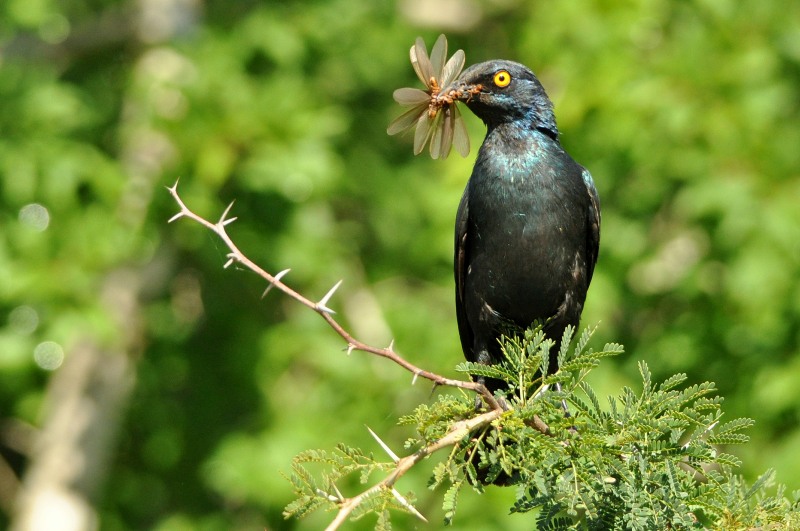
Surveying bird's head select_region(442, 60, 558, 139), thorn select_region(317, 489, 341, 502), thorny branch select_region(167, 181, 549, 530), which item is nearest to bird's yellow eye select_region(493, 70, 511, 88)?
bird's head select_region(442, 60, 558, 139)

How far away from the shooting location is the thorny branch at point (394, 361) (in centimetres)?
264

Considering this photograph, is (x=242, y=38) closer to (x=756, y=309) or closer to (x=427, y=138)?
(x=756, y=309)

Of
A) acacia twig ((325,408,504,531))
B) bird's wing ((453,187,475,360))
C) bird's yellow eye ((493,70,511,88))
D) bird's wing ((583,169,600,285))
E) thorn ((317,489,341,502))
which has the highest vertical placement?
bird's yellow eye ((493,70,511,88))

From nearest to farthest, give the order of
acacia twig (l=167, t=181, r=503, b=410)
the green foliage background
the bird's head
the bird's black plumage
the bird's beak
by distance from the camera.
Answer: acacia twig (l=167, t=181, r=503, b=410) < the bird's beak < the bird's black plumage < the bird's head < the green foliage background

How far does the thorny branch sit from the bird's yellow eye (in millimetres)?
1708

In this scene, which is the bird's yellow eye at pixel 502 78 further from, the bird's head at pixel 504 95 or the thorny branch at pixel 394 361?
the thorny branch at pixel 394 361

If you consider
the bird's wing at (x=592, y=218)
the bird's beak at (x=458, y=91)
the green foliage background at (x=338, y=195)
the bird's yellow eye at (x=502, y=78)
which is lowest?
the bird's beak at (x=458, y=91)

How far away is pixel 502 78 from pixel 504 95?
0.07 m

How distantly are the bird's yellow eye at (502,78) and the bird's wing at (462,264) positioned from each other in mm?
443

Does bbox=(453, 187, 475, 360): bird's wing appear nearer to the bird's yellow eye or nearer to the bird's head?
the bird's head

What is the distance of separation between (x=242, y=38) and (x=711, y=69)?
151 inches

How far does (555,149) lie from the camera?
451cm

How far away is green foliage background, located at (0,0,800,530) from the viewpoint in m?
8.05

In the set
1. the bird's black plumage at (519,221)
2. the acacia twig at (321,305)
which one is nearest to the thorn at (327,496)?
the acacia twig at (321,305)
